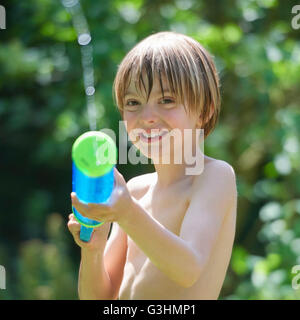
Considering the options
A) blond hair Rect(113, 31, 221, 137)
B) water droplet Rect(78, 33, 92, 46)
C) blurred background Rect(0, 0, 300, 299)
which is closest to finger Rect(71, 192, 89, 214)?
blond hair Rect(113, 31, 221, 137)

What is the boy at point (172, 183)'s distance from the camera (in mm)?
938

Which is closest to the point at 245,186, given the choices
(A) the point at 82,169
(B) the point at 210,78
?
(B) the point at 210,78

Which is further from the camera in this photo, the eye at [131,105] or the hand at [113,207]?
the eye at [131,105]

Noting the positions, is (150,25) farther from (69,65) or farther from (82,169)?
(82,169)

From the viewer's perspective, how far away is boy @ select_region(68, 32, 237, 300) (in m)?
0.94

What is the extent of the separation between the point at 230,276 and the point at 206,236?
1.97 m

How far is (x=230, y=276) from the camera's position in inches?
110

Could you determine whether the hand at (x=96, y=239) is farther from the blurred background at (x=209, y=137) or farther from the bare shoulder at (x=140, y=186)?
the blurred background at (x=209, y=137)

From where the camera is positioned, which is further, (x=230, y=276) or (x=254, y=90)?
(x=230, y=276)

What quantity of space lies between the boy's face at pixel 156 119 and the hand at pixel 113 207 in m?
0.16

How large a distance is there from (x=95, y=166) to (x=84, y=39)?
186 centimetres

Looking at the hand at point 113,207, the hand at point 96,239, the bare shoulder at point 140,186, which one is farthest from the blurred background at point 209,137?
the hand at point 113,207

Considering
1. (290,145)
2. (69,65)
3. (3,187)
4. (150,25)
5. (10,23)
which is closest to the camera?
(290,145)

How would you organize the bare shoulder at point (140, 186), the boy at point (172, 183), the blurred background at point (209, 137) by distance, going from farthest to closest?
the blurred background at point (209, 137) → the bare shoulder at point (140, 186) → the boy at point (172, 183)
